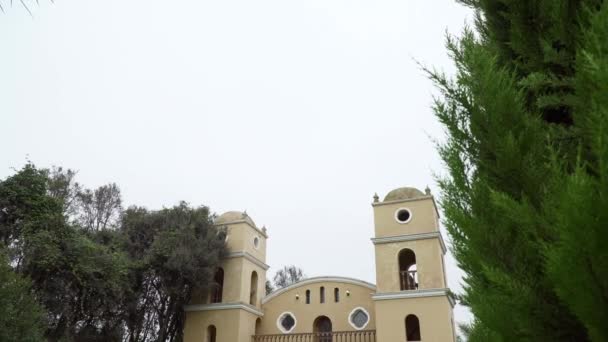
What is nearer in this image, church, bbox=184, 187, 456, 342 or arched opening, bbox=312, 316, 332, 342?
church, bbox=184, 187, 456, 342

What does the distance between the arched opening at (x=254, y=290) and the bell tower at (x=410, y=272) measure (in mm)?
6098

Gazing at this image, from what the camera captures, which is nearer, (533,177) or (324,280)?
(533,177)

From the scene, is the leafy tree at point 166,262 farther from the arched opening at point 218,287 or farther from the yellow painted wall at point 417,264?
the yellow painted wall at point 417,264

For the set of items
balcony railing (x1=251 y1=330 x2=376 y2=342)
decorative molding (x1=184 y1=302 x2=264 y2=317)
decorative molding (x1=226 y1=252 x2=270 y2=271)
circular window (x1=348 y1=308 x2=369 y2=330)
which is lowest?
balcony railing (x1=251 y1=330 x2=376 y2=342)

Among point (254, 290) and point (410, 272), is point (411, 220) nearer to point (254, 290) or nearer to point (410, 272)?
point (410, 272)

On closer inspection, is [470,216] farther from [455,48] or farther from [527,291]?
[455,48]

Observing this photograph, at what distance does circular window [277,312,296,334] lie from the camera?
19.7m

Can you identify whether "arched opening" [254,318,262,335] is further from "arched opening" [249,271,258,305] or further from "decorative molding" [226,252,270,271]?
"decorative molding" [226,252,270,271]

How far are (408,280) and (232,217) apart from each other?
27.9ft

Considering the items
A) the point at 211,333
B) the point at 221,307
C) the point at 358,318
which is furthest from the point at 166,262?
the point at 358,318

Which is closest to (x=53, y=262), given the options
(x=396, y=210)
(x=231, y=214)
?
(x=231, y=214)

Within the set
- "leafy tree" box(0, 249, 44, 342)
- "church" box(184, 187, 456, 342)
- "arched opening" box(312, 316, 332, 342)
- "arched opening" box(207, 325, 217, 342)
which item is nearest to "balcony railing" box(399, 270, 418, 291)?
"church" box(184, 187, 456, 342)

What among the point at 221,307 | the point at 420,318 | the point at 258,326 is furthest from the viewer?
the point at 258,326

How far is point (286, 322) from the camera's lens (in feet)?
65.4
